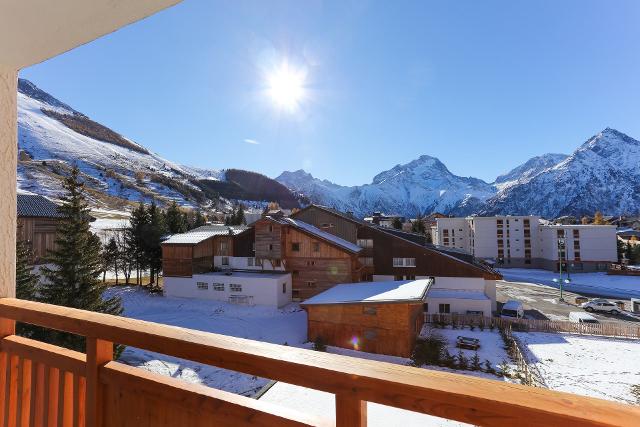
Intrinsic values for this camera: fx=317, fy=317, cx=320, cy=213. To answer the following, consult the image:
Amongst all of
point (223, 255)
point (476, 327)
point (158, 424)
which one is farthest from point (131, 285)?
point (158, 424)

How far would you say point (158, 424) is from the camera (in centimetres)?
140

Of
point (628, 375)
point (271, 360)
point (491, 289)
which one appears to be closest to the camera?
point (271, 360)

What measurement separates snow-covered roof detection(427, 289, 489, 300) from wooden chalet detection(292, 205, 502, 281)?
116 centimetres

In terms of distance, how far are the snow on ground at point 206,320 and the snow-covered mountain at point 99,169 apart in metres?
58.0

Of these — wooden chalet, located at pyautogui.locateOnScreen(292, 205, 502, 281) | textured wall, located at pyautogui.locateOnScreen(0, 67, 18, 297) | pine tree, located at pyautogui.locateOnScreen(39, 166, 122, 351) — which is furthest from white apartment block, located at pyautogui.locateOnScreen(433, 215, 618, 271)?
textured wall, located at pyautogui.locateOnScreen(0, 67, 18, 297)

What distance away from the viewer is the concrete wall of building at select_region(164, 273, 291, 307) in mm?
21750

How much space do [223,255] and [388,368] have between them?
2713 centimetres

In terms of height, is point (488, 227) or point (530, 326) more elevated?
point (488, 227)

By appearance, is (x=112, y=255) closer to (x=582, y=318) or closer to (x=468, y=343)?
Answer: (x=468, y=343)

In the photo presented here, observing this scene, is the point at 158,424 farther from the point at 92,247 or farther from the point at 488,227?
the point at 488,227

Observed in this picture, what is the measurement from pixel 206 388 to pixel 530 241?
2553 inches

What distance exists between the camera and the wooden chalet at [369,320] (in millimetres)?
14617

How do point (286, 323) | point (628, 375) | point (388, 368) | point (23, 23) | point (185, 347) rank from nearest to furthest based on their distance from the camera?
point (388, 368) → point (185, 347) → point (23, 23) → point (628, 375) → point (286, 323)

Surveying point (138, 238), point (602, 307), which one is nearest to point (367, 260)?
point (602, 307)
